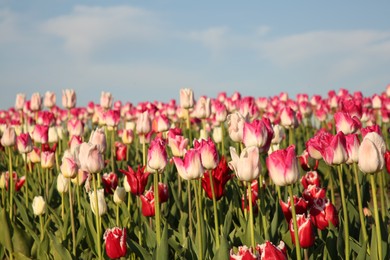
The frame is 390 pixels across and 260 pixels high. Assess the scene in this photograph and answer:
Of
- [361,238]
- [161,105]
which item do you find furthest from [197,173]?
[161,105]

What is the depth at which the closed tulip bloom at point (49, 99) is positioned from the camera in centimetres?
923

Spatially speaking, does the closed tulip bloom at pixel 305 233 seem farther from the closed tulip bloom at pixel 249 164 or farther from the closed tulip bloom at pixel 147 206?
the closed tulip bloom at pixel 147 206

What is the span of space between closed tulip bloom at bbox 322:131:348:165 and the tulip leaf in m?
3.32

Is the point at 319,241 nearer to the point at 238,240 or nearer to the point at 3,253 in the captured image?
the point at 238,240

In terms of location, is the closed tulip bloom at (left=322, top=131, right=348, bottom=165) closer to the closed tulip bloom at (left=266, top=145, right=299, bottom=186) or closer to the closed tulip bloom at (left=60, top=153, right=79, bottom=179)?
the closed tulip bloom at (left=266, top=145, right=299, bottom=186)

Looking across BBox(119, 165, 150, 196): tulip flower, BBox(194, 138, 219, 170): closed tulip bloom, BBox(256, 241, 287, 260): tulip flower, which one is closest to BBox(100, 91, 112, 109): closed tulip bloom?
BBox(119, 165, 150, 196): tulip flower

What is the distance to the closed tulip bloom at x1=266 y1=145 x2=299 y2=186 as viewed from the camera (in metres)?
2.88

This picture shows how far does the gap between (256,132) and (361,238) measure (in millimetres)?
1067

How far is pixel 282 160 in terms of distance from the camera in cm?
289

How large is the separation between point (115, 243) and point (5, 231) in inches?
83.2

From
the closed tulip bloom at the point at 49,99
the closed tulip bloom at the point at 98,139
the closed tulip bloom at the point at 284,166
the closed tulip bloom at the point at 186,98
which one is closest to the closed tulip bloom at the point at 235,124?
the closed tulip bloom at the point at 98,139

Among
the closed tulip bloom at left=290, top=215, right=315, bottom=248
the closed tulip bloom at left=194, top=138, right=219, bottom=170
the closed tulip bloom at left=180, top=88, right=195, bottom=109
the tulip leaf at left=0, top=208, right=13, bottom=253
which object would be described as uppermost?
the closed tulip bloom at left=180, top=88, right=195, bottom=109

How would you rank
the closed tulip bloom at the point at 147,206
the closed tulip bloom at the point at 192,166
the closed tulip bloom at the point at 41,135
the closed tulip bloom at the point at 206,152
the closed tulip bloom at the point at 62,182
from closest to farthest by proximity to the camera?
1. the closed tulip bloom at the point at 192,166
2. the closed tulip bloom at the point at 206,152
3. the closed tulip bloom at the point at 147,206
4. the closed tulip bloom at the point at 62,182
5. the closed tulip bloom at the point at 41,135

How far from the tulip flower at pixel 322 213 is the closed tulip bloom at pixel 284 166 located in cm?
82
